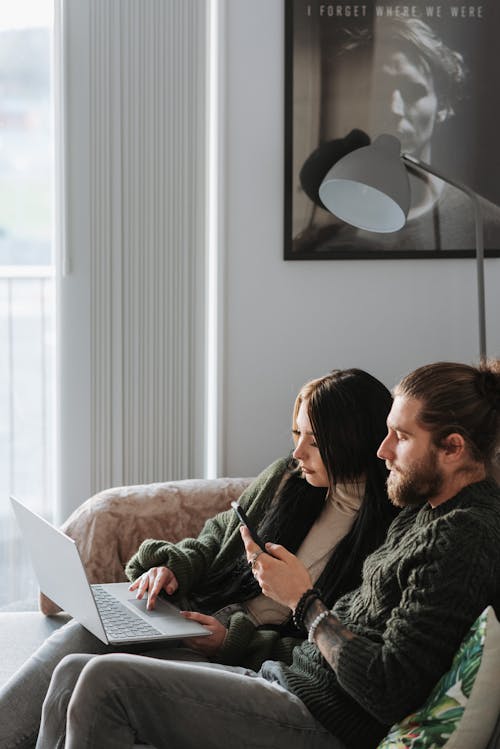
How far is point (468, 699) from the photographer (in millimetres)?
1378

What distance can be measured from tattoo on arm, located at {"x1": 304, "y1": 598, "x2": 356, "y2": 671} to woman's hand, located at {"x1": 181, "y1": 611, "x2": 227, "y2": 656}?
394mm

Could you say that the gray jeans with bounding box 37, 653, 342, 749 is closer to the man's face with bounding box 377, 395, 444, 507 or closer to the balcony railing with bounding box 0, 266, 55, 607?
the man's face with bounding box 377, 395, 444, 507

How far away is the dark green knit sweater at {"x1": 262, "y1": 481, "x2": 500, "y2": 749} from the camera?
56.3 inches

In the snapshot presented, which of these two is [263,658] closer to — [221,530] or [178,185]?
[221,530]

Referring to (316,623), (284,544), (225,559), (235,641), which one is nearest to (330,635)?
(316,623)

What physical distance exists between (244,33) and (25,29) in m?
0.75

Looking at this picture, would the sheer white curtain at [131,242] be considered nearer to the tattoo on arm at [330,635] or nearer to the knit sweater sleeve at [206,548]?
the knit sweater sleeve at [206,548]

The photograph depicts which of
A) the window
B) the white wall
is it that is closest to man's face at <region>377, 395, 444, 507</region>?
the white wall

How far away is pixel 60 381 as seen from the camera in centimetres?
296

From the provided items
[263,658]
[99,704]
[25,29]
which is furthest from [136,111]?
[99,704]

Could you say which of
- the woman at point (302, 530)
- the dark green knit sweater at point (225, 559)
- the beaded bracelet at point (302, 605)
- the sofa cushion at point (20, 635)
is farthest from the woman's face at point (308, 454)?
the sofa cushion at point (20, 635)

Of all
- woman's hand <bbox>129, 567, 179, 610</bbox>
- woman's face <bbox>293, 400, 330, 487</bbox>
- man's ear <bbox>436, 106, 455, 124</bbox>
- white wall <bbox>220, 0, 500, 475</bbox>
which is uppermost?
man's ear <bbox>436, 106, 455, 124</bbox>

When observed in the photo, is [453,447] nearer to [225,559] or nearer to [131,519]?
[225,559]

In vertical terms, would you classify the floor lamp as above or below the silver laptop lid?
above
